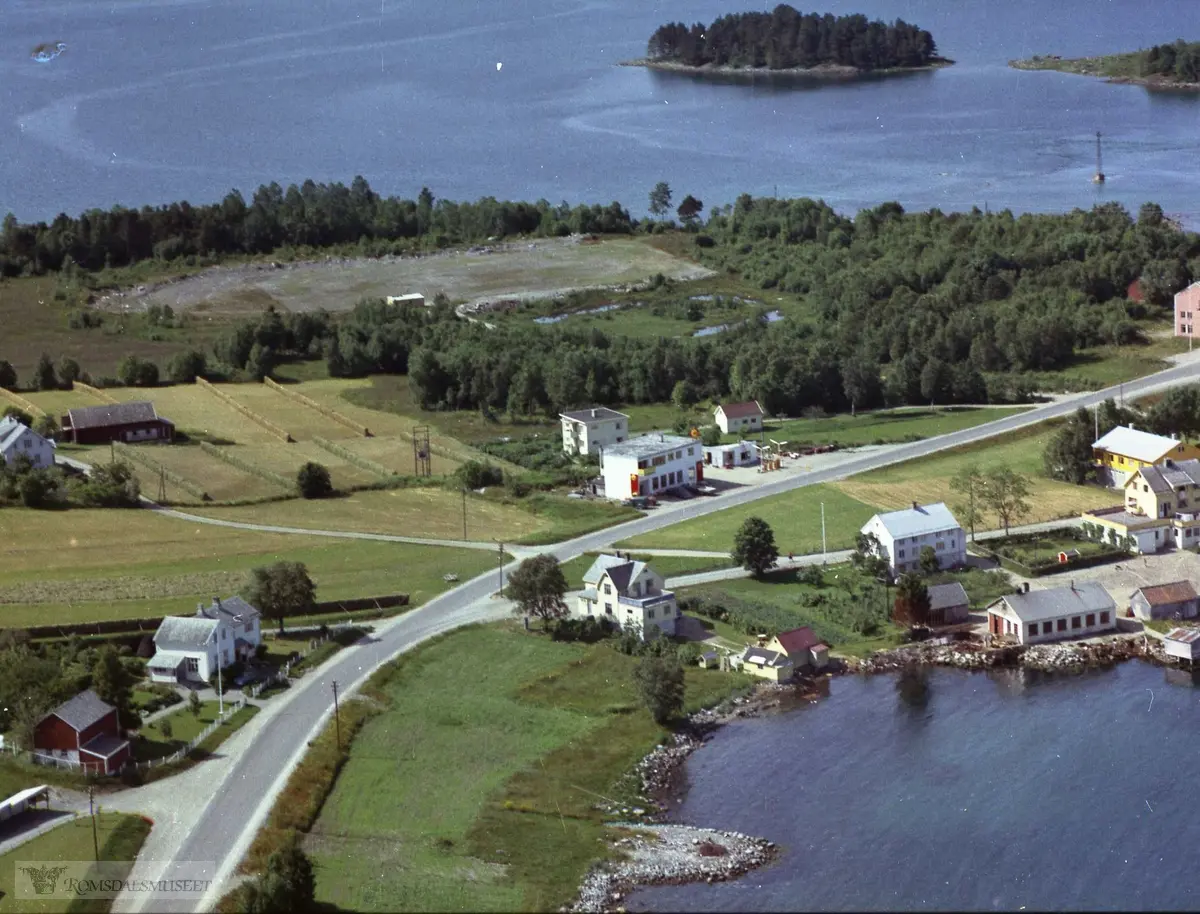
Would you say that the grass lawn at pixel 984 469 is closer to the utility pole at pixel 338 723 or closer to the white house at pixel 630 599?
the white house at pixel 630 599

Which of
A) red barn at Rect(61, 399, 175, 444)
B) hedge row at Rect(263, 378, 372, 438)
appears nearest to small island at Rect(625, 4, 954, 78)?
hedge row at Rect(263, 378, 372, 438)

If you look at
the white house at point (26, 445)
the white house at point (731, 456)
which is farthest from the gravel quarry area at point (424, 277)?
the white house at point (731, 456)

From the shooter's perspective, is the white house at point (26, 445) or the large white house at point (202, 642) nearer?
the large white house at point (202, 642)

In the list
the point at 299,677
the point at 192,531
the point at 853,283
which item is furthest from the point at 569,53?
the point at 299,677

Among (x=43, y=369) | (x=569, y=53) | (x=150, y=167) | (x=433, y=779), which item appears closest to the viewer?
(x=433, y=779)

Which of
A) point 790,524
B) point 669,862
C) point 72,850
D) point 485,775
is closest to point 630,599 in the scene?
point 485,775

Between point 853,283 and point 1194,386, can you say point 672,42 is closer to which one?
point 853,283

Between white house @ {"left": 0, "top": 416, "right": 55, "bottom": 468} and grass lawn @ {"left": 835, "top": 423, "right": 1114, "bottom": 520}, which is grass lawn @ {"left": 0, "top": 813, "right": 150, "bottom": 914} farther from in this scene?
white house @ {"left": 0, "top": 416, "right": 55, "bottom": 468}
